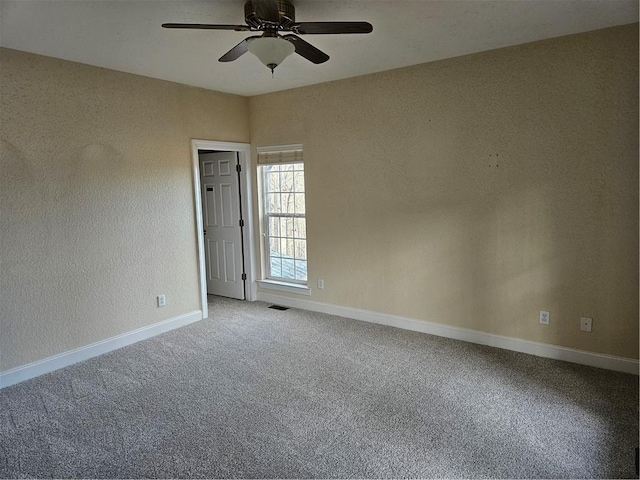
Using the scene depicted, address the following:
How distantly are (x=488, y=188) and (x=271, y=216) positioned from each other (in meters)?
2.74

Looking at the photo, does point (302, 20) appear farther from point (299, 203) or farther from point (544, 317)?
point (544, 317)

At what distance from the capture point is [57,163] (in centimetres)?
353

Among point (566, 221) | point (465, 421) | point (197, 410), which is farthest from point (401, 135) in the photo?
point (197, 410)

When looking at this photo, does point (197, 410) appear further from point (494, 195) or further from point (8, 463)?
point (494, 195)

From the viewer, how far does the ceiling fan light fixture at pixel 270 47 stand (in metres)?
2.42

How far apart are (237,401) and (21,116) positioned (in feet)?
9.01

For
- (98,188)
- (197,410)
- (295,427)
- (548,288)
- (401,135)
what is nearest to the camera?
(295,427)

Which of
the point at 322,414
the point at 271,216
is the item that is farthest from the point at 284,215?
the point at 322,414

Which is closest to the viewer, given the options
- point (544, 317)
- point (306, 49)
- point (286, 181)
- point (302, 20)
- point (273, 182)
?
point (306, 49)

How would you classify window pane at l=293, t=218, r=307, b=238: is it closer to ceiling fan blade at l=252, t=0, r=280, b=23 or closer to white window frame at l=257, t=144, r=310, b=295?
white window frame at l=257, t=144, r=310, b=295

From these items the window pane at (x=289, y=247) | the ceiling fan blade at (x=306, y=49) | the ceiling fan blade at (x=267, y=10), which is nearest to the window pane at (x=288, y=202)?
the window pane at (x=289, y=247)

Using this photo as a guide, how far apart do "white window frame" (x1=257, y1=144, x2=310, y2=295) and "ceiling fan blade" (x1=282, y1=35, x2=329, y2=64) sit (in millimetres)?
2082

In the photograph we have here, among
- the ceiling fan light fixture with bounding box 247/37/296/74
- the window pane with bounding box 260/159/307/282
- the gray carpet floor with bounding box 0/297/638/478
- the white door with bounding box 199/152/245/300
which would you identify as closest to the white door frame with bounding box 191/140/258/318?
the white door with bounding box 199/152/245/300

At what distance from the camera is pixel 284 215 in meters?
5.30
